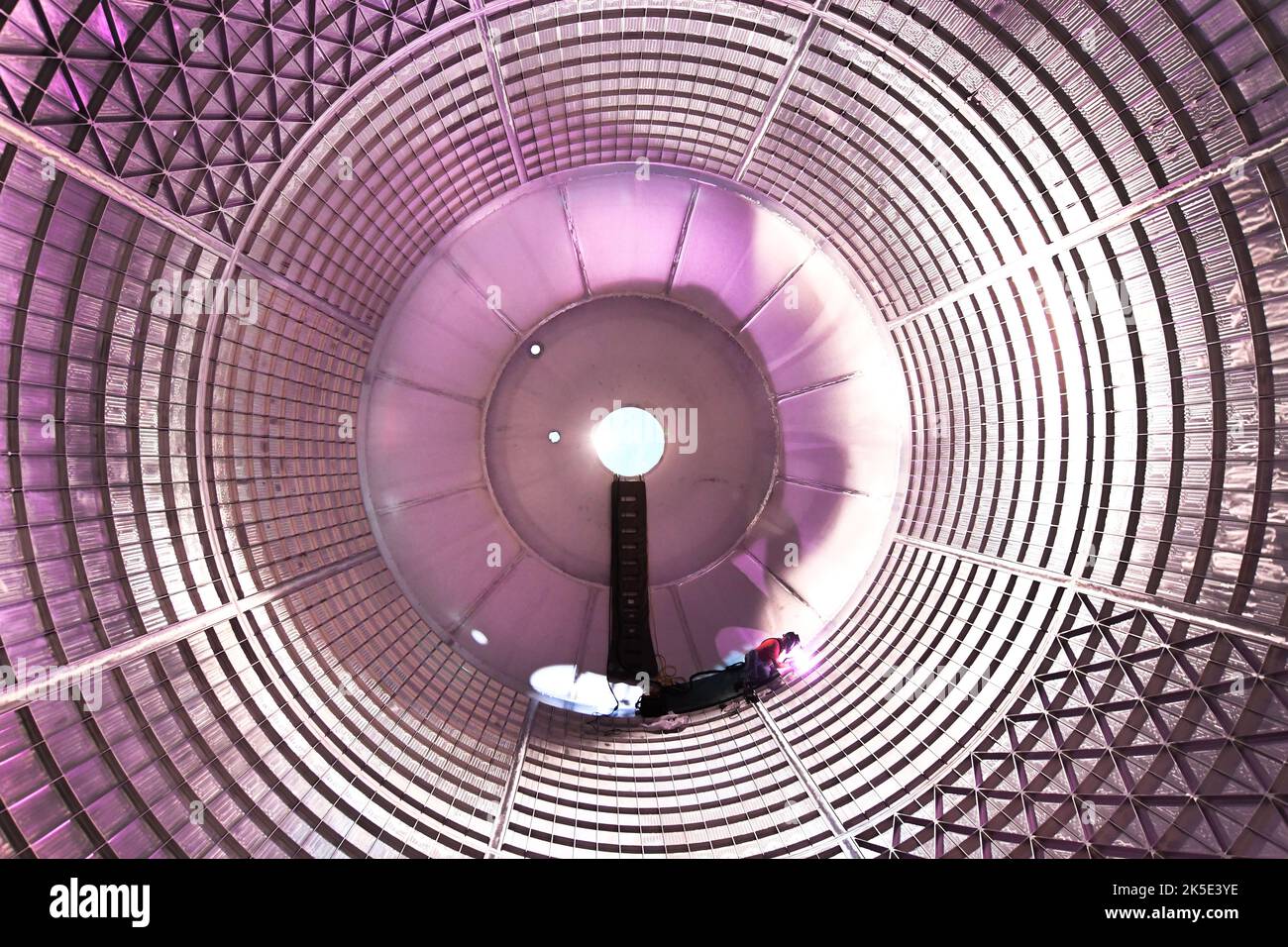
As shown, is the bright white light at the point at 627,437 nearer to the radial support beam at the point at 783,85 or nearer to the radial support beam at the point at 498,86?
the radial support beam at the point at 498,86

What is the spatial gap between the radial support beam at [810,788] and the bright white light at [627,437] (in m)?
5.62

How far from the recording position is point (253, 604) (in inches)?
381

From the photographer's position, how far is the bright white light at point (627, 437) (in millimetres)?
13305

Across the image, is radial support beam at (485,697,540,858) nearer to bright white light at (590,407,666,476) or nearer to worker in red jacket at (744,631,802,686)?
worker in red jacket at (744,631,802,686)

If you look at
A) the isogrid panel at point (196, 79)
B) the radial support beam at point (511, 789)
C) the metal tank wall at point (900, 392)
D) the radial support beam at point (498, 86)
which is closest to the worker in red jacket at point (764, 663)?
the metal tank wall at point (900, 392)

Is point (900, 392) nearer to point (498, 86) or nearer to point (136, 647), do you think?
point (498, 86)

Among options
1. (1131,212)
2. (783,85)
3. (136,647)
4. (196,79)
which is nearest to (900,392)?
(1131,212)

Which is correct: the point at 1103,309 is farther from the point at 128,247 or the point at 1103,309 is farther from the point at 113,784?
the point at 113,784

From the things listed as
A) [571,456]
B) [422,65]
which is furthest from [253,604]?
[422,65]

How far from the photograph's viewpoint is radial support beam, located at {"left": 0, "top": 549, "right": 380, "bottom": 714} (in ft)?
23.9

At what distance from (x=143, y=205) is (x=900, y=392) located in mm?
12482

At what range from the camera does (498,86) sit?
987 cm

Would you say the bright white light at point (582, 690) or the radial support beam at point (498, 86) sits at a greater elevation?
the radial support beam at point (498, 86)
